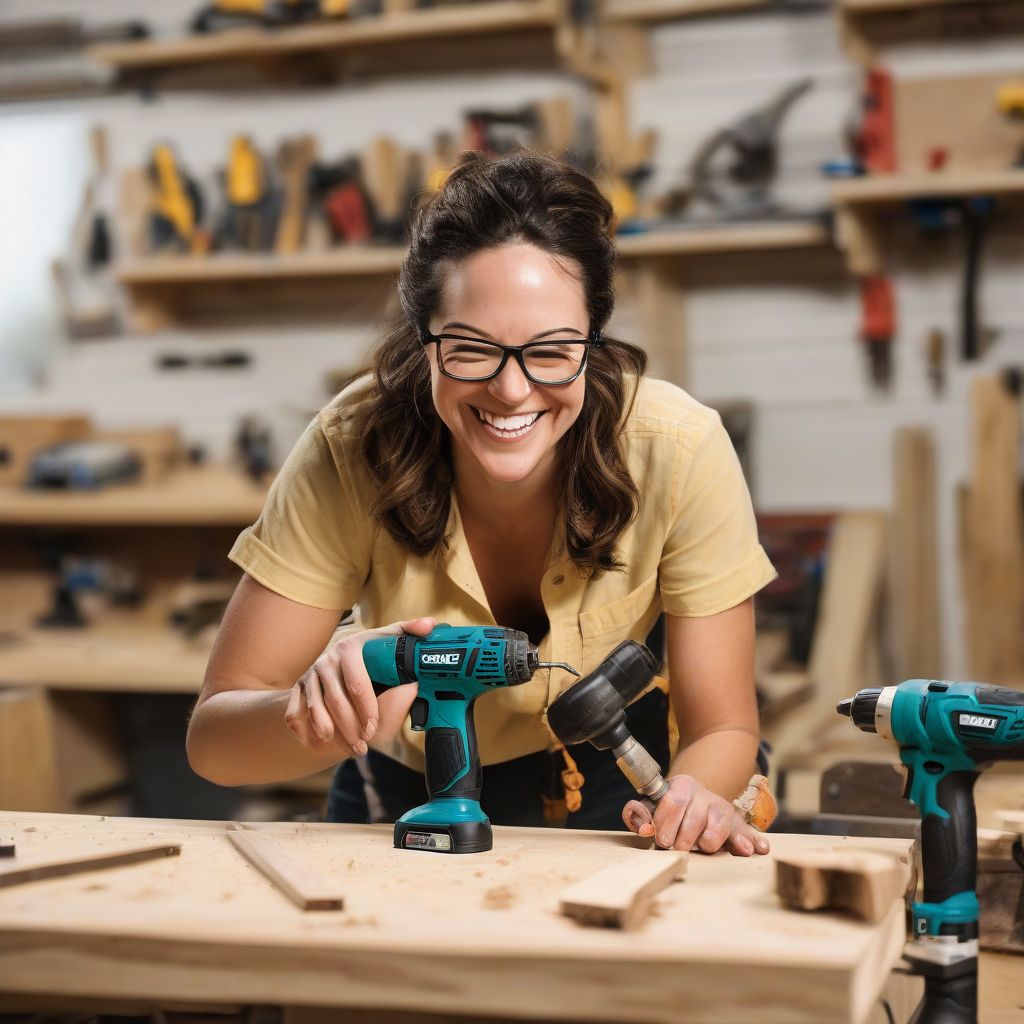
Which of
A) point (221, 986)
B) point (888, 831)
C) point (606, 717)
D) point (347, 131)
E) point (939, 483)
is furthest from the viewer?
point (347, 131)

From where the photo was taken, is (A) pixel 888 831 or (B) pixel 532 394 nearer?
(B) pixel 532 394

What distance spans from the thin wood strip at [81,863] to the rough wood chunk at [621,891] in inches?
17.8

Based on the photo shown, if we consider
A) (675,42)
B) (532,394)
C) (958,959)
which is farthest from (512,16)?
(958,959)

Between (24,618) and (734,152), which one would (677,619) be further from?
(24,618)

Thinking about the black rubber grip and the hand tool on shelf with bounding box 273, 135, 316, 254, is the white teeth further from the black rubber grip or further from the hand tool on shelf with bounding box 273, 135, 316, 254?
the hand tool on shelf with bounding box 273, 135, 316, 254

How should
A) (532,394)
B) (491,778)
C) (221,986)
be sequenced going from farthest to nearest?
(491,778), (532,394), (221,986)

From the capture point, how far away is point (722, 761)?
1.69 m

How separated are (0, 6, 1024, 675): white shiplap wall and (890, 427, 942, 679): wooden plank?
0.05 metres

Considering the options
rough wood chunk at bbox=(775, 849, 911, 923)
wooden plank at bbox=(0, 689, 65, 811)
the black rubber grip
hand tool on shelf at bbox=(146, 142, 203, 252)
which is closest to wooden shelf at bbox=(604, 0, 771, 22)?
hand tool on shelf at bbox=(146, 142, 203, 252)

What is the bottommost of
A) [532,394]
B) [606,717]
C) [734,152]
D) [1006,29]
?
[606,717]

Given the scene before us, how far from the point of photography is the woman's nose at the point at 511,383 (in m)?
1.55

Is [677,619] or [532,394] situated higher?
[532,394]

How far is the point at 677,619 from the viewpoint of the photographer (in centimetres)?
178

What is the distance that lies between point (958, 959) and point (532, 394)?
744 mm
